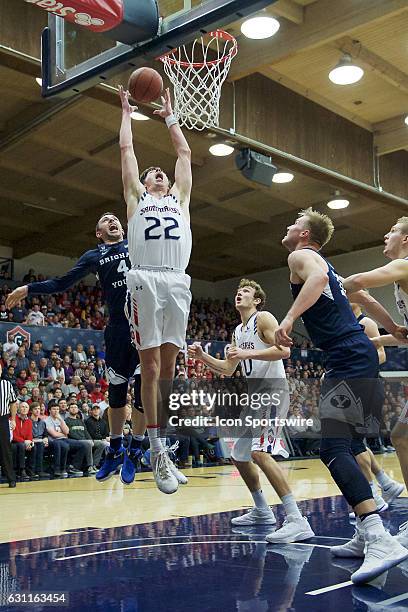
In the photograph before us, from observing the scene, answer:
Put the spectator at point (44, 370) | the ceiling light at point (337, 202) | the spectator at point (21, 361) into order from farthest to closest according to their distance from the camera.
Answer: the ceiling light at point (337, 202) → the spectator at point (44, 370) → the spectator at point (21, 361)

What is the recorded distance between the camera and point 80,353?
50.3 ft

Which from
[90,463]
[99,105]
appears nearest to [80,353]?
[90,463]

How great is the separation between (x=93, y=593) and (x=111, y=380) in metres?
1.61

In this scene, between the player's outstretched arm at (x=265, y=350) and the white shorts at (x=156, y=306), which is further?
the player's outstretched arm at (x=265, y=350)

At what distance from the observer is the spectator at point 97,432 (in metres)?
13.3

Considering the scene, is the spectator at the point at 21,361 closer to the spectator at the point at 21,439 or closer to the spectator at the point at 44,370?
the spectator at the point at 44,370

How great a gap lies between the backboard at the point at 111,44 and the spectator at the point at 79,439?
7897 millimetres

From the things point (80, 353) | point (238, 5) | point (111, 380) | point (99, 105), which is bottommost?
point (111, 380)

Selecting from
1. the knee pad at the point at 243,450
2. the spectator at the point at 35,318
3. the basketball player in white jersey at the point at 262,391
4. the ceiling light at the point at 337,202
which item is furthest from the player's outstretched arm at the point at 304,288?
the ceiling light at the point at 337,202

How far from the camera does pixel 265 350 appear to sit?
5.66 metres

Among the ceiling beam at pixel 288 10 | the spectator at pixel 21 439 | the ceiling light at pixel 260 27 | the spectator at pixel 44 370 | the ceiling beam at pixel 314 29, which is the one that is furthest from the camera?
the spectator at pixel 44 370

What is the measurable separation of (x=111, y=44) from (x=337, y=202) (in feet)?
40.3

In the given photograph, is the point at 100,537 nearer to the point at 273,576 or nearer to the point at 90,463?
the point at 273,576

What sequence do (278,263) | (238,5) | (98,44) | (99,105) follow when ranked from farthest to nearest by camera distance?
1. (278,263)
2. (99,105)
3. (98,44)
4. (238,5)
